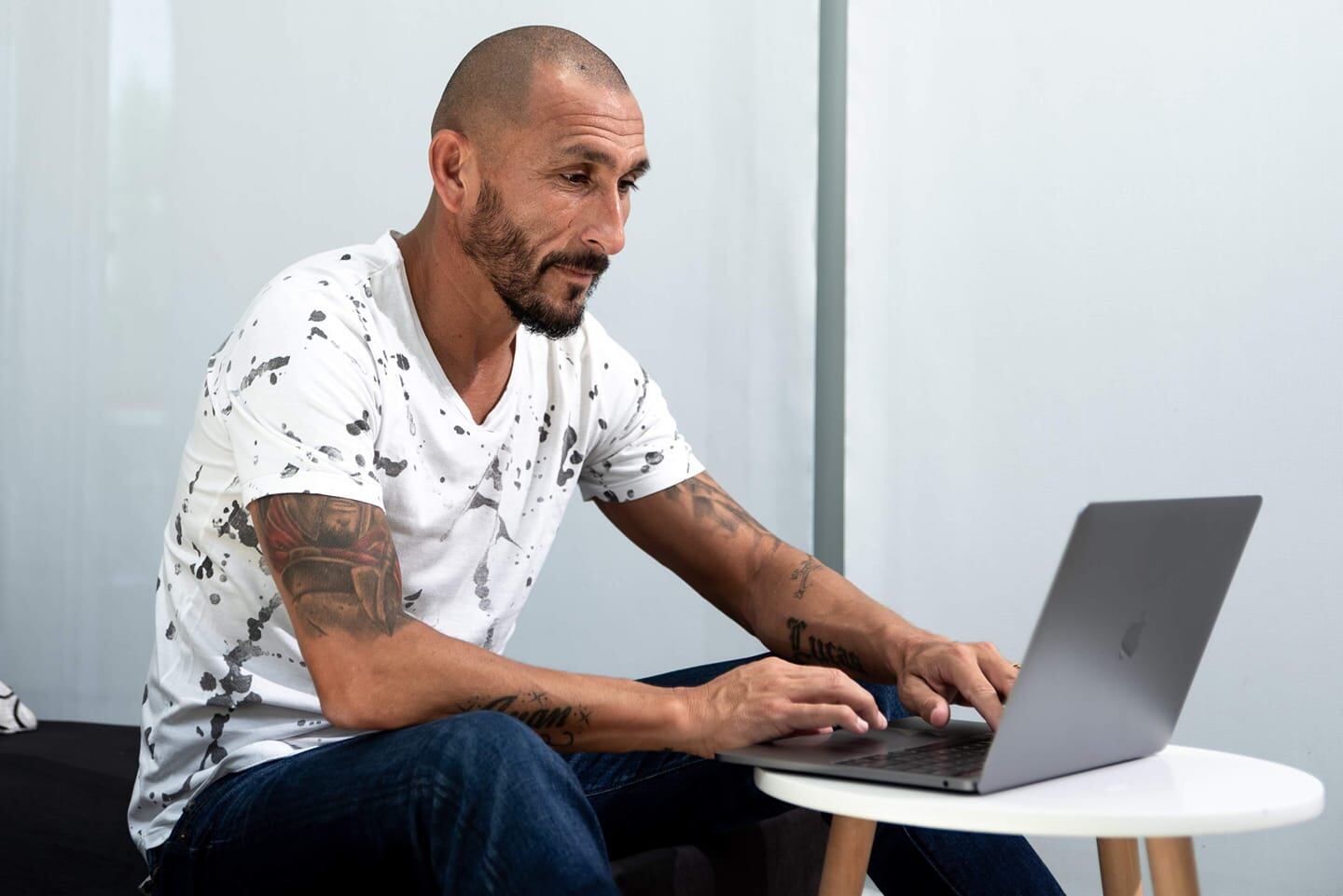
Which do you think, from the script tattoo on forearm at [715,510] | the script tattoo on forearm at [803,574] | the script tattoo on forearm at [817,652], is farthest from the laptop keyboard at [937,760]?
the script tattoo on forearm at [715,510]

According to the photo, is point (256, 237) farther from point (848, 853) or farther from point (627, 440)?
point (848, 853)

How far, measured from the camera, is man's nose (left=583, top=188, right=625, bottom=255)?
1.52 meters

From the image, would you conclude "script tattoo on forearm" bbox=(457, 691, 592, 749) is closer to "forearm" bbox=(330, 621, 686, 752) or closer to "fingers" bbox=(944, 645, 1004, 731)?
"forearm" bbox=(330, 621, 686, 752)

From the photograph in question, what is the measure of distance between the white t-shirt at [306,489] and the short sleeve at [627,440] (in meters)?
0.12

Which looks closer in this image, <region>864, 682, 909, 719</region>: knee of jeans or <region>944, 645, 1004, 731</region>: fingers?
<region>944, 645, 1004, 731</region>: fingers

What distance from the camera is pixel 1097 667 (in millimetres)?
1028

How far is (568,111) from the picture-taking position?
151 cm

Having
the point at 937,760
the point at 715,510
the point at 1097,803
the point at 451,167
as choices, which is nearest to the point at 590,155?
the point at 451,167

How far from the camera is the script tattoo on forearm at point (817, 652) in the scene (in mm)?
1542

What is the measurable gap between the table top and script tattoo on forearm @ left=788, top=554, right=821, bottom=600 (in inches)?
21.4

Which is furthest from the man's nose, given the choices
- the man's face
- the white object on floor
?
the white object on floor

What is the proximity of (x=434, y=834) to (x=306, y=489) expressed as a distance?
31 centimetres

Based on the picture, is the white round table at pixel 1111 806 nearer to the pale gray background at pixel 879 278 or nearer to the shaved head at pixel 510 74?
the shaved head at pixel 510 74

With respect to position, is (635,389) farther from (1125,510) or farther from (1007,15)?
(1007,15)
